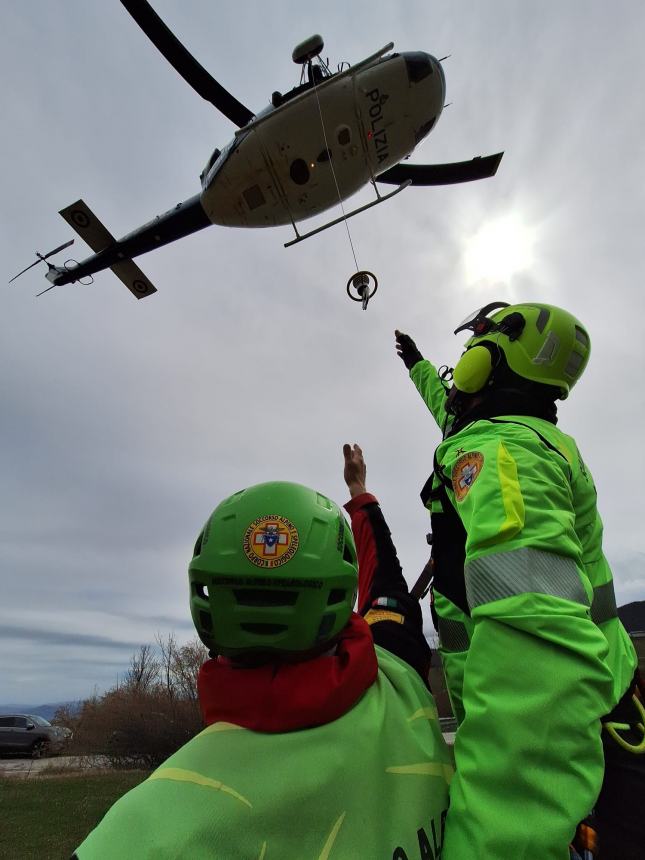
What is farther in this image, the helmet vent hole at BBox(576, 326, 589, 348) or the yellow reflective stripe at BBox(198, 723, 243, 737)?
the helmet vent hole at BBox(576, 326, 589, 348)

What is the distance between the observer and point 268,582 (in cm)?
121

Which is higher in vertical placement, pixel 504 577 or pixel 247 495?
pixel 247 495

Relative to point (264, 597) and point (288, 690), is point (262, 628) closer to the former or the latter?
point (264, 597)

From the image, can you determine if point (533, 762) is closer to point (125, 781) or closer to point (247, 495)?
point (247, 495)

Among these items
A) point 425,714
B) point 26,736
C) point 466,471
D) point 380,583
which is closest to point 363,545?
point 380,583

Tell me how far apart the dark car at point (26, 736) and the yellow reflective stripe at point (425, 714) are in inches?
728

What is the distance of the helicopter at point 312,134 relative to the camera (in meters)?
8.35

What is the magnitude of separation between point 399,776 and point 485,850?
Result: 21 centimetres

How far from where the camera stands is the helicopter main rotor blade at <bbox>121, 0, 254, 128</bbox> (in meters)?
9.61

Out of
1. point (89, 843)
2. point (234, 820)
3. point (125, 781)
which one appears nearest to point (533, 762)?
point (234, 820)

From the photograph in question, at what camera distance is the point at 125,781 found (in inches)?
380

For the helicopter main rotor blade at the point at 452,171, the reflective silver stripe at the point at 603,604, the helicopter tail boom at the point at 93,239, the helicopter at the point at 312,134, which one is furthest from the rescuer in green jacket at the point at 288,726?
the helicopter tail boom at the point at 93,239

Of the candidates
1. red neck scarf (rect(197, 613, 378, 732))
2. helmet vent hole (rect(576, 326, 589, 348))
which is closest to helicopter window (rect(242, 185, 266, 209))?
helmet vent hole (rect(576, 326, 589, 348))

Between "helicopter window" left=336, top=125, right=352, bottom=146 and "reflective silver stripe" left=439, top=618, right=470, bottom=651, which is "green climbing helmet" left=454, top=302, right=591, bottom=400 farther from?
"helicopter window" left=336, top=125, right=352, bottom=146
